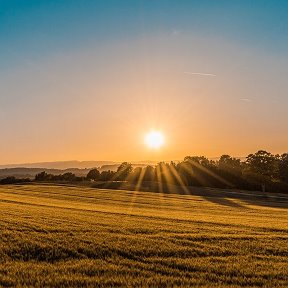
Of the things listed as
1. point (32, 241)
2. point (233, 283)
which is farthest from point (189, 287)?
point (32, 241)

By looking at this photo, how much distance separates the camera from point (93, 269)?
41.8ft

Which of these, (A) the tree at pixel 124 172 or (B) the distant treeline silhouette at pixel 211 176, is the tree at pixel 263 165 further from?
(A) the tree at pixel 124 172

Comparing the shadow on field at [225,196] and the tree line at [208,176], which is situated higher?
the tree line at [208,176]

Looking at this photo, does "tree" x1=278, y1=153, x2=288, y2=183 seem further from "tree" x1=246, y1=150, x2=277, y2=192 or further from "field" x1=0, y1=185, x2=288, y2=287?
"field" x1=0, y1=185, x2=288, y2=287

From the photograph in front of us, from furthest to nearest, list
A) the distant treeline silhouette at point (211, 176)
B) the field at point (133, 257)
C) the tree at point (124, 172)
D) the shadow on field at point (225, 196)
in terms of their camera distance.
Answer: the tree at point (124, 172), the distant treeline silhouette at point (211, 176), the shadow on field at point (225, 196), the field at point (133, 257)

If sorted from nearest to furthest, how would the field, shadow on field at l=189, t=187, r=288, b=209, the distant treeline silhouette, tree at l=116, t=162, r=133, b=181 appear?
the field, shadow on field at l=189, t=187, r=288, b=209, the distant treeline silhouette, tree at l=116, t=162, r=133, b=181

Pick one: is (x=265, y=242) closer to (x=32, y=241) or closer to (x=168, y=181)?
(x=32, y=241)

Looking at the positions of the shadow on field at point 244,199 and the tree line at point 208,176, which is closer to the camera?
the shadow on field at point 244,199

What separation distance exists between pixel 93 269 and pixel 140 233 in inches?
296

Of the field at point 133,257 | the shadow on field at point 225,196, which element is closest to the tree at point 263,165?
the shadow on field at point 225,196

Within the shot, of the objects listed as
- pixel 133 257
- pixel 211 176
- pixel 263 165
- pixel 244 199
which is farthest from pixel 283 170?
pixel 133 257

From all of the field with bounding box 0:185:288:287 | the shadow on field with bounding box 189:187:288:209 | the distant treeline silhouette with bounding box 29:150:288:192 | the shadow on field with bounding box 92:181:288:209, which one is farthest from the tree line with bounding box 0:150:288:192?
the field with bounding box 0:185:288:287

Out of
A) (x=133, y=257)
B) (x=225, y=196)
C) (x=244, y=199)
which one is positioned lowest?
(x=133, y=257)

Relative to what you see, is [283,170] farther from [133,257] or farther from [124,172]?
[133,257]
